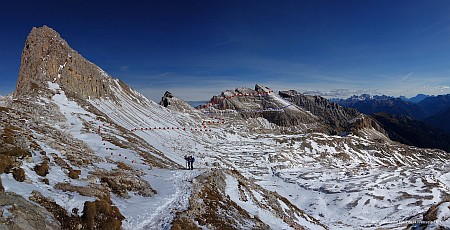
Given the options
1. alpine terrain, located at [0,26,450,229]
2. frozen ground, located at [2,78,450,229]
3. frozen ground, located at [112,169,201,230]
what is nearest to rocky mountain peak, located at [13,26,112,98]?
alpine terrain, located at [0,26,450,229]

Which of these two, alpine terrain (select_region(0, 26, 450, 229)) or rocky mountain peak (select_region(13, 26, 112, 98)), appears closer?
alpine terrain (select_region(0, 26, 450, 229))

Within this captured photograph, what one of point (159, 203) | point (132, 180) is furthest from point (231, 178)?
point (159, 203)

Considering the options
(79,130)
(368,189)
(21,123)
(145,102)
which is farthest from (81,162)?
(145,102)

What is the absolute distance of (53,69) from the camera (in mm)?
100625

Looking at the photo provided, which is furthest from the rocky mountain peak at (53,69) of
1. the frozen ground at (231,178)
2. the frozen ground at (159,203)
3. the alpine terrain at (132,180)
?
the frozen ground at (159,203)

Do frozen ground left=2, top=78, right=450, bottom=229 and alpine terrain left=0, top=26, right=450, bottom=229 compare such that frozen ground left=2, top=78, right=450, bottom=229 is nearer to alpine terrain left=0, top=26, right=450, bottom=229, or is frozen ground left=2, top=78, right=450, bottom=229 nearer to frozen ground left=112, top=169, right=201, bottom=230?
frozen ground left=112, top=169, right=201, bottom=230

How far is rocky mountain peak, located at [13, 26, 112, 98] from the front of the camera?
90.3 meters

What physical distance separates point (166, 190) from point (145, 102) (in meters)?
148

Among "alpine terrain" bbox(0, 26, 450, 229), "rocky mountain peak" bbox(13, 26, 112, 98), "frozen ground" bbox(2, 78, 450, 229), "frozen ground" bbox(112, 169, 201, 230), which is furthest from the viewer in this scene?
"rocky mountain peak" bbox(13, 26, 112, 98)

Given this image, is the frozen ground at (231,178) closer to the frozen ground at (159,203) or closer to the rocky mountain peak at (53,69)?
the frozen ground at (159,203)

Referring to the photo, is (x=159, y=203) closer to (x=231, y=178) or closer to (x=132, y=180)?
(x=132, y=180)

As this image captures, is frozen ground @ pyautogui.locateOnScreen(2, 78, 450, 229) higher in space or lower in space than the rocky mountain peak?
lower

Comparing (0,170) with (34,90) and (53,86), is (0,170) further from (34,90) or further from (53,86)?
(53,86)

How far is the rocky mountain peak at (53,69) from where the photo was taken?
90312 mm
